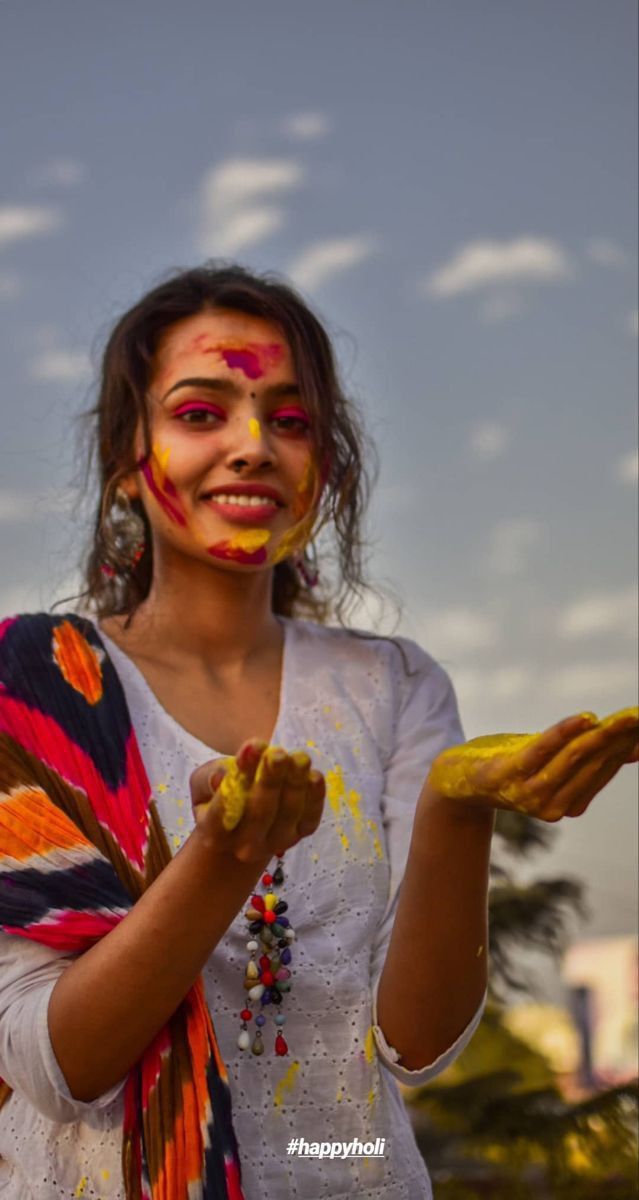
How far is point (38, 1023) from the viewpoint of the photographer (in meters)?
1.64

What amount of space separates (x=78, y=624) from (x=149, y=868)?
0.47 m

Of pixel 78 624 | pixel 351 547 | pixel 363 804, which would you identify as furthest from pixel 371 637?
pixel 78 624

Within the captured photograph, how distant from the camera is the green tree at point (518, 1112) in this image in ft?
13.0

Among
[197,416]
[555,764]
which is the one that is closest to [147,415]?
[197,416]

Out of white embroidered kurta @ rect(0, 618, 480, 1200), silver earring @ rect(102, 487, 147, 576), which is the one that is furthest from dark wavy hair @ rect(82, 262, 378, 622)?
white embroidered kurta @ rect(0, 618, 480, 1200)

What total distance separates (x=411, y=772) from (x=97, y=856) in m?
0.54

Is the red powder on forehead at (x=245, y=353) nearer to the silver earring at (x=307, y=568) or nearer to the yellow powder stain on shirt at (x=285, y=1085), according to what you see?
the silver earring at (x=307, y=568)

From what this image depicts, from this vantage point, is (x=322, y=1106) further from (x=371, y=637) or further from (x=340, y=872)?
(x=371, y=637)

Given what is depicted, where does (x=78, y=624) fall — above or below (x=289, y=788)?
above

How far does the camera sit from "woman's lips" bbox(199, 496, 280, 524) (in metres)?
2.09

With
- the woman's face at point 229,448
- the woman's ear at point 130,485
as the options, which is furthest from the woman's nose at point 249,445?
the woman's ear at point 130,485

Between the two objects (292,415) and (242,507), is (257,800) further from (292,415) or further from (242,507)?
(292,415)

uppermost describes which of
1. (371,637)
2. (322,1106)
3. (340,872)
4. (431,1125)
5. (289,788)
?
(371,637)

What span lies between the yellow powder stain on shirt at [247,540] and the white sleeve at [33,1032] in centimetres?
68
